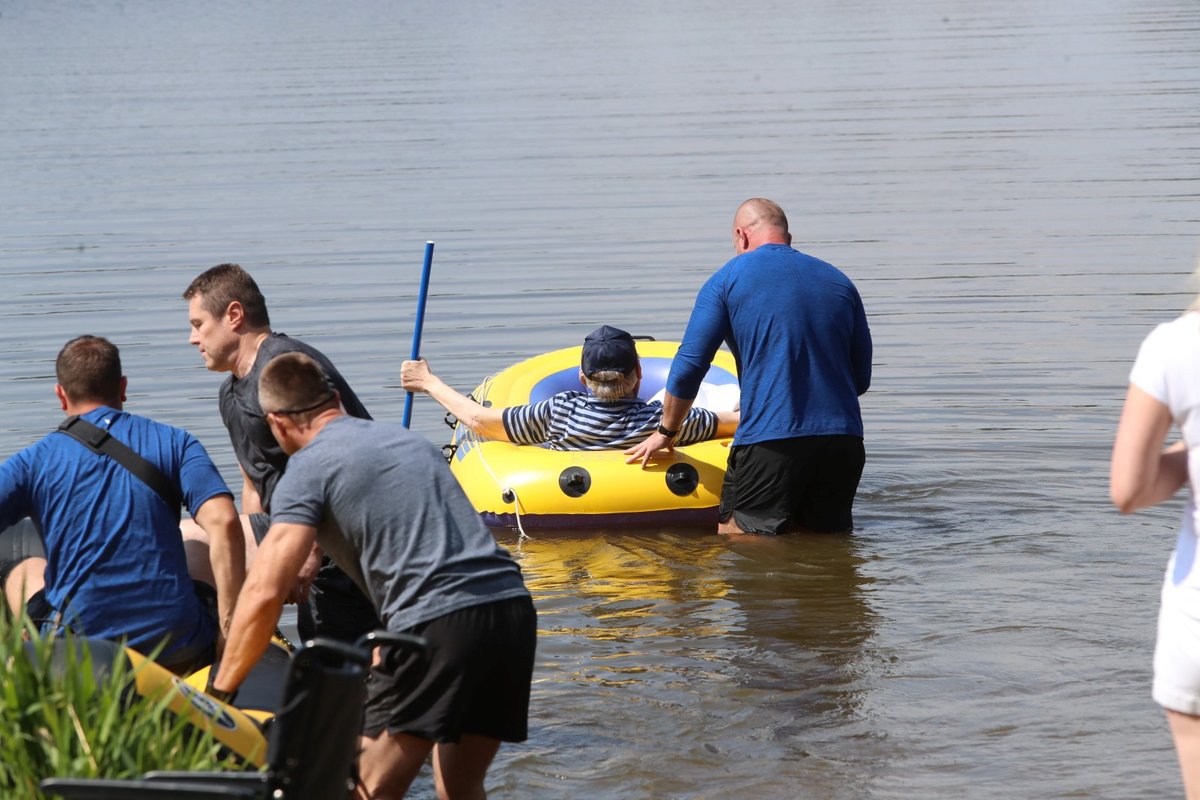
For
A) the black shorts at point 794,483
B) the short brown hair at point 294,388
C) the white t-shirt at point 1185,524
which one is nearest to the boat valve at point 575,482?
the black shorts at point 794,483

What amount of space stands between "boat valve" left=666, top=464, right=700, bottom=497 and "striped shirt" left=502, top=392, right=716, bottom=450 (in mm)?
254

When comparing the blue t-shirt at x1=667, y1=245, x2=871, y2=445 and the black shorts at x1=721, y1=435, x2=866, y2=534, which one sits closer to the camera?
the blue t-shirt at x1=667, y1=245, x2=871, y2=445

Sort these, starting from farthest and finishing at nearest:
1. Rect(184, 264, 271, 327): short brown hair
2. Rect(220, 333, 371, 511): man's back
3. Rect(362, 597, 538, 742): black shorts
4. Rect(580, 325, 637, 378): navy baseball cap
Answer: Rect(580, 325, 637, 378): navy baseball cap → Rect(184, 264, 271, 327): short brown hair → Rect(220, 333, 371, 511): man's back → Rect(362, 597, 538, 742): black shorts

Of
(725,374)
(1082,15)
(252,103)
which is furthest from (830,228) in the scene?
(1082,15)

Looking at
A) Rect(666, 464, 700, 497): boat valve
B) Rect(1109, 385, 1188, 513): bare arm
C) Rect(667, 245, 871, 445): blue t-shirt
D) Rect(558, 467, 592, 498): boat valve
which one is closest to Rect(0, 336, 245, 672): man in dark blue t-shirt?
Rect(1109, 385, 1188, 513): bare arm

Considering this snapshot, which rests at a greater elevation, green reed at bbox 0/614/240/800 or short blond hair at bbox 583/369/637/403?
short blond hair at bbox 583/369/637/403

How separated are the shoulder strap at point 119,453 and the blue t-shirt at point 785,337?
Result: 9.31 ft

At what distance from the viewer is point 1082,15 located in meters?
38.1

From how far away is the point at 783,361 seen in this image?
6.83 m

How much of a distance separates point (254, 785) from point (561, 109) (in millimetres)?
21909

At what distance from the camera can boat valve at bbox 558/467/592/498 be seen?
779cm

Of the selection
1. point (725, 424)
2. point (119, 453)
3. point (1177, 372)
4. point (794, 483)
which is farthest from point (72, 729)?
point (725, 424)

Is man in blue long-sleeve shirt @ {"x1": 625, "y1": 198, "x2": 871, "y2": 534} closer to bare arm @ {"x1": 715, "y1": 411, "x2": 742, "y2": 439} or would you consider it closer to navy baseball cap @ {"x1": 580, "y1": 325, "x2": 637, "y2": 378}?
navy baseball cap @ {"x1": 580, "y1": 325, "x2": 637, "y2": 378}

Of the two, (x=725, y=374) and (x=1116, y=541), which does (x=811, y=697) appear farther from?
(x=725, y=374)
